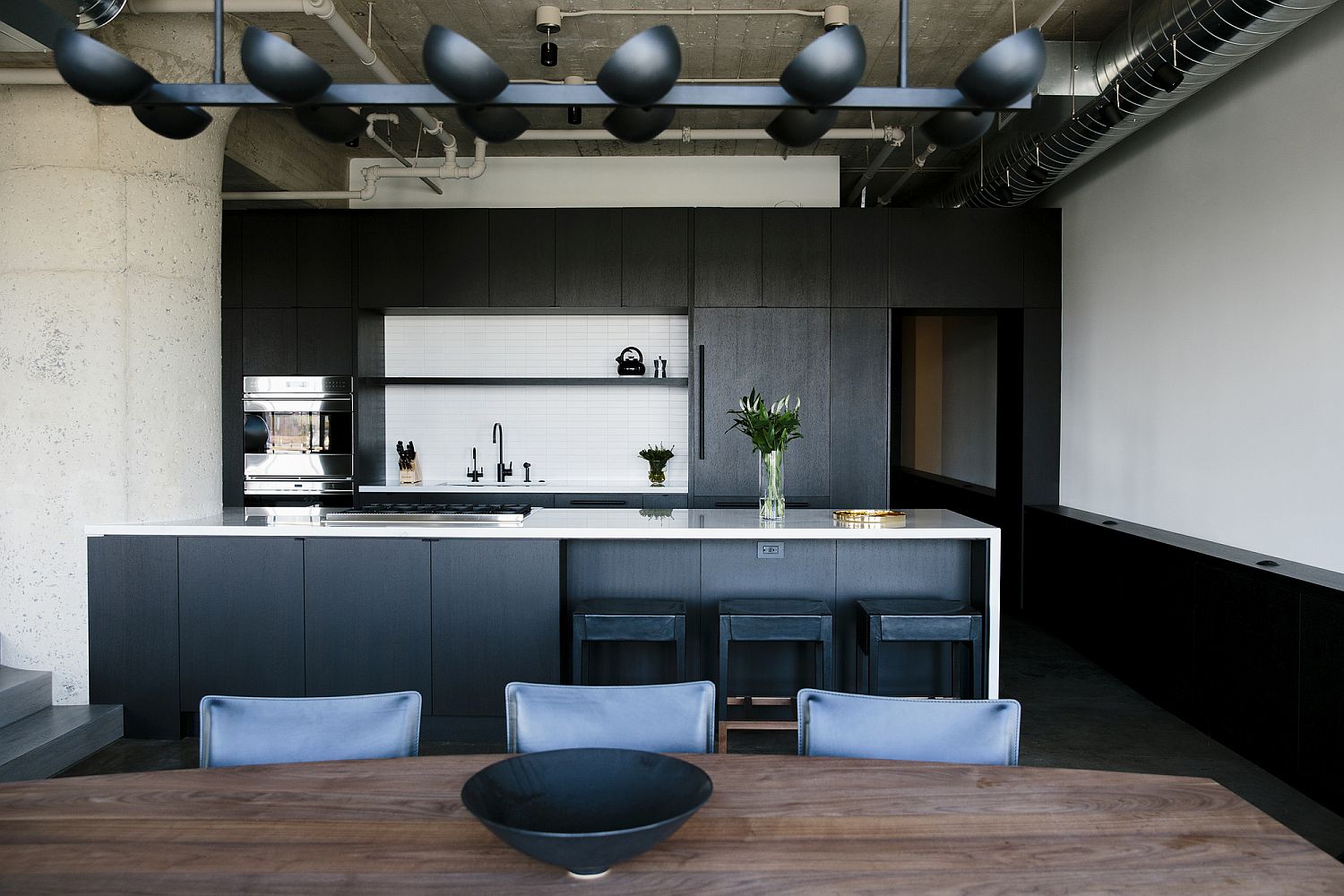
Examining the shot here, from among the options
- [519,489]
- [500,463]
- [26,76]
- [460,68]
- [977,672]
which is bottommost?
[977,672]

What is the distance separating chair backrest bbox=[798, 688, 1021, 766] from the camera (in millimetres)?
1894

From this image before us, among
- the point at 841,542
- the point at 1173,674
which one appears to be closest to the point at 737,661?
the point at 841,542

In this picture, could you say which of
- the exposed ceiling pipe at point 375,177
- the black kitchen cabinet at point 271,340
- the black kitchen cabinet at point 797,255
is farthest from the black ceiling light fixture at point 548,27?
the black kitchen cabinet at point 271,340

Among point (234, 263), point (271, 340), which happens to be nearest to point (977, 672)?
point (271, 340)

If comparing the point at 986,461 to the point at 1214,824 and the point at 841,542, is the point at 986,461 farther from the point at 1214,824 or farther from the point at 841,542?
the point at 1214,824

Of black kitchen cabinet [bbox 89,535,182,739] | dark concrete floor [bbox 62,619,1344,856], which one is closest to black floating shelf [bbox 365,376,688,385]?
black kitchen cabinet [bbox 89,535,182,739]

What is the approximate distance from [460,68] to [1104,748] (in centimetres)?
368

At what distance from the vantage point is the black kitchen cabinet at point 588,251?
20.7ft

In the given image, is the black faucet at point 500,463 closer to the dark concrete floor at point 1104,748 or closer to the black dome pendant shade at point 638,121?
the dark concrete floor at point 1104,748

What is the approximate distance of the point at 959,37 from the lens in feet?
16.8

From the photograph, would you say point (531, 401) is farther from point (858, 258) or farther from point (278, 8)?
point (278, 8)

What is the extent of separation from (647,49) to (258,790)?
147cm

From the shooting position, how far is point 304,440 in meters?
6.44

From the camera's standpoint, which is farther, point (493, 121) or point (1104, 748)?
point (1104, 748)
